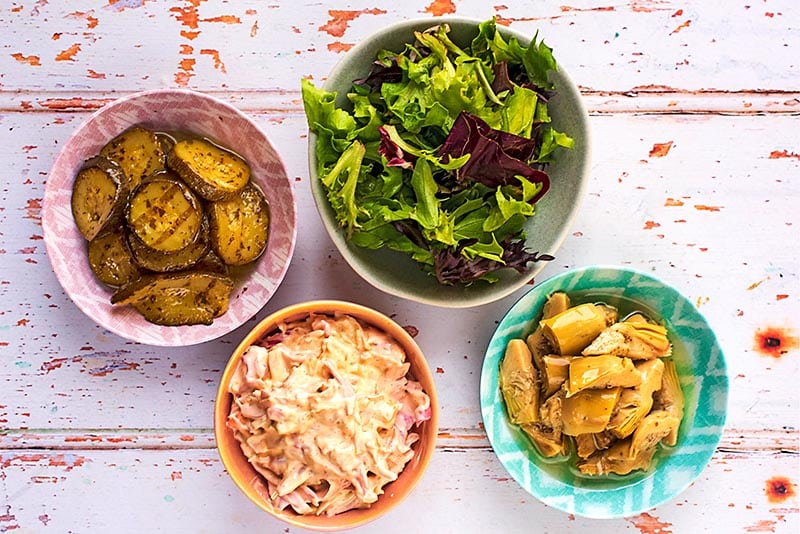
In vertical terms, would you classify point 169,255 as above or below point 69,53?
Result: below

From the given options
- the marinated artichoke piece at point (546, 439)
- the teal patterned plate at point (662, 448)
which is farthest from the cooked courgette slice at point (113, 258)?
the marinated artichoke piece at point (546, 439)

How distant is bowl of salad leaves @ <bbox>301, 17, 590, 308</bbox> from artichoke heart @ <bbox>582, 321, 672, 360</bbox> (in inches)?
7.8

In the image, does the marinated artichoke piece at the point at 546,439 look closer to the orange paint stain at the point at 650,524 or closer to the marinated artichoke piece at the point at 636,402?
the marinated artichoke piece at the point at 636,402

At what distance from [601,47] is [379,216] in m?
0.66

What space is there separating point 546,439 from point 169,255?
0.84 metres

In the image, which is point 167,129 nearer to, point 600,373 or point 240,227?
point 240,227

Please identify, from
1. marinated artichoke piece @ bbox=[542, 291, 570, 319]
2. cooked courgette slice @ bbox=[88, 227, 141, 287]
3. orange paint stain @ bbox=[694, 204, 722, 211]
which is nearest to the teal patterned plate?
marinated artichoke piece @ bbox=[542, 291, 570, 319]

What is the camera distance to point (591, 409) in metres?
1.63

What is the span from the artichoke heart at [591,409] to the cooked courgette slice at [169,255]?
0.78 metres

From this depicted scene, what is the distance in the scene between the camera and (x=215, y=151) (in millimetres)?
1663

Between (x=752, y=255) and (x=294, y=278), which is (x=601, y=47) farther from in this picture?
(x=294, y=278)

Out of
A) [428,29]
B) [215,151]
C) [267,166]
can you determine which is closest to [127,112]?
[215,151]

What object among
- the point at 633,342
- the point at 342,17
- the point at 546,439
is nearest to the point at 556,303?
the point at 633,342

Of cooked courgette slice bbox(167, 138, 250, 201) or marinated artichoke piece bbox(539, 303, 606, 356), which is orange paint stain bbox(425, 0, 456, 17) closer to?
cooked courgette slice bbox(167, 138, 250, 201)
